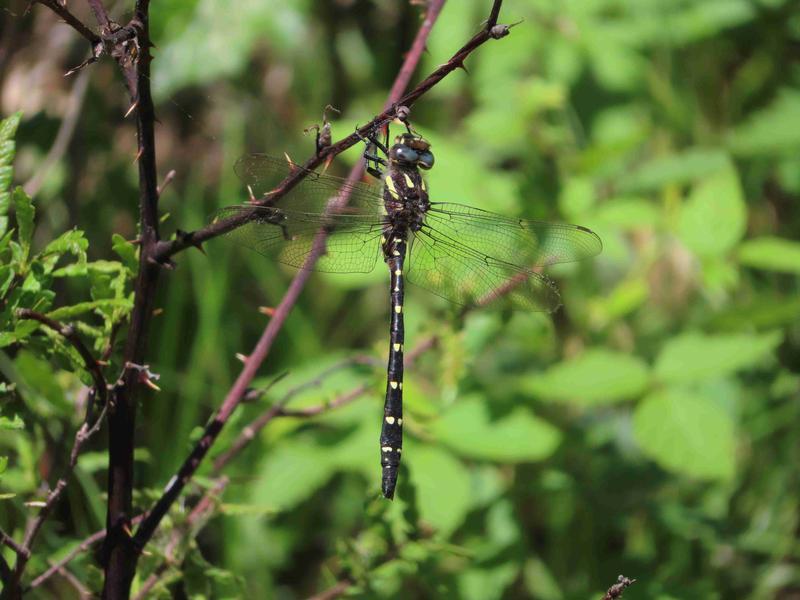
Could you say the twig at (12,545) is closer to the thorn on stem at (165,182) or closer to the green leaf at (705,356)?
the thorn on stem at (165,182)

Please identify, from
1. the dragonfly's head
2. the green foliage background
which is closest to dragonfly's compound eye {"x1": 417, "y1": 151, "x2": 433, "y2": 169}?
the dragonfly's head

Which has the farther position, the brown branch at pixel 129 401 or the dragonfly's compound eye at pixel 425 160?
the dragonfly's compound eye at pixel 425 160

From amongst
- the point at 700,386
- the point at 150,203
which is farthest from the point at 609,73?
the point at 150,203

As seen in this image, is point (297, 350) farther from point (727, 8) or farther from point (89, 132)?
point (727, 8)

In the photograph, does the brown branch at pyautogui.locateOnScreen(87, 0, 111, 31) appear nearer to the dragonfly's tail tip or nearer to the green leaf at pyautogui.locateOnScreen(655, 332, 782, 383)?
the dragonfly's tail tip

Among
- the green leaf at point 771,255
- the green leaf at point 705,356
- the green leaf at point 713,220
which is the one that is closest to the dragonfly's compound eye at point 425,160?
the green leaf at point 705,356

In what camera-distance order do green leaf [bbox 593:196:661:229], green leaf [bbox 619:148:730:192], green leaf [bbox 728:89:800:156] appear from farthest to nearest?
green leaf [bbox 728:89:800:156]
green leaf [bbox 619:148:730:192]
green leaf [bbox 593:196:661:229]

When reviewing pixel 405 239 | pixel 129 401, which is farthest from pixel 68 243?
pixel 405 239
